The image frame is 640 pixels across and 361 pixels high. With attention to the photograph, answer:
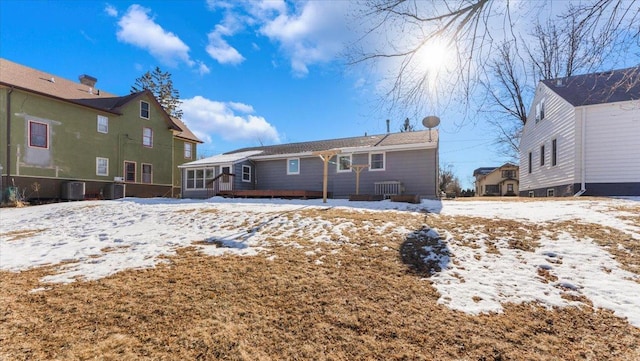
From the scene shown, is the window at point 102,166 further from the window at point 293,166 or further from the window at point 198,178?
the window at point 293,166

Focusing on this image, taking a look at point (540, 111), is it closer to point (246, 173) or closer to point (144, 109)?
point (246, 173)

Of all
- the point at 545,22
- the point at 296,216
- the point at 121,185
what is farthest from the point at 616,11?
the point at 121,185

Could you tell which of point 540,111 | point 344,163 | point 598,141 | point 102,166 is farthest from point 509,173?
point 102,166

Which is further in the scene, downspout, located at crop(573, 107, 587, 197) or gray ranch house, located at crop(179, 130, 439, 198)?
gray ranch house, located at crop(179, 130, 439, 198)

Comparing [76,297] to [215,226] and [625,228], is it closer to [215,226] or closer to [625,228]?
[215,226]

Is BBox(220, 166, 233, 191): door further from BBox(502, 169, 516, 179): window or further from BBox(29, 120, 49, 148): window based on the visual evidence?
BBox(502, 169, 516, 179): window

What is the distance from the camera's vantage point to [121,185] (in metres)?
20.0

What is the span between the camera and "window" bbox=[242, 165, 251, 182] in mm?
16941

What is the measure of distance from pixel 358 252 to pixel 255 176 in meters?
13.8

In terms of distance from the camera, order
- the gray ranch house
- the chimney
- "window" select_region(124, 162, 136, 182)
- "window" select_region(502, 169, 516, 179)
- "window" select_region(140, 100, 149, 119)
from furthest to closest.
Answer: "window" select_region(502, 169, 516, 179) → "window" select_region(140, 100, 149, 119) → the chimney → "window" select_region(124, 162, 136, 182) → the gray ranch house

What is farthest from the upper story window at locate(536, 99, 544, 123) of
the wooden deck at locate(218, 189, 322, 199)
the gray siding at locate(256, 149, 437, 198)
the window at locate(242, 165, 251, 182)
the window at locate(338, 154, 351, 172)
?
the window at locate(242, 165, 251, 182)

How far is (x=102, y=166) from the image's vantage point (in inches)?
771

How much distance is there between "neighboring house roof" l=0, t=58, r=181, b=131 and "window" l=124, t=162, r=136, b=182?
3783 mm

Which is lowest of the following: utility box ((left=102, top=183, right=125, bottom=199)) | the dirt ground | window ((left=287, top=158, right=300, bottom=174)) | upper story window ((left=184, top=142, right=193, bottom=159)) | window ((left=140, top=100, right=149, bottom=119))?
the dirt ground
